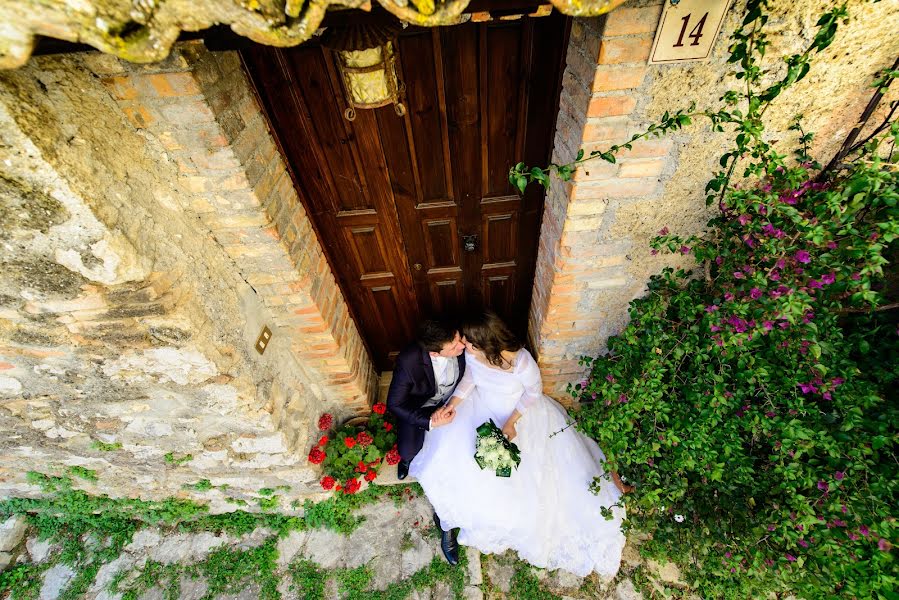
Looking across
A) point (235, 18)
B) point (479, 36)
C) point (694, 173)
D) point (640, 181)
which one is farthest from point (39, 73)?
point (694, 173)

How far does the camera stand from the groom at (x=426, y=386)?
2762mm

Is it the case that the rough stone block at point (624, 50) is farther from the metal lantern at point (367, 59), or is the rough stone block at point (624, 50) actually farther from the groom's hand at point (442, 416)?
the groom's hand at point (442, 416)

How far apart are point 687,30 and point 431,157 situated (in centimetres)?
129

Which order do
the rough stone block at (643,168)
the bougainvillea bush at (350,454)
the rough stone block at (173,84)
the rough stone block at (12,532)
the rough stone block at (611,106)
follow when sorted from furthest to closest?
1. the rough stone block at (12,532)
2. the bougainvillea bush at (350,454)
3. the rough stone block at (643,168)
4. the rough stone block at (611,106)
5. the rough stone block at (173,84)

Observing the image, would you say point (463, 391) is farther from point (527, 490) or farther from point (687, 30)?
point (687, 30)

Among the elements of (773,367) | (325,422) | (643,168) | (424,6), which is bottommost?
(325,422)

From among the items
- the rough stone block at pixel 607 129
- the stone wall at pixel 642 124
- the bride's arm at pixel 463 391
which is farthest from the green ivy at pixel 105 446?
the rough stone block at pixel 607 129

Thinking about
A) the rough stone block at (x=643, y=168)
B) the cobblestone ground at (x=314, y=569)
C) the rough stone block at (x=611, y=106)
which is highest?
the rough stone block at (x=611, y=106)

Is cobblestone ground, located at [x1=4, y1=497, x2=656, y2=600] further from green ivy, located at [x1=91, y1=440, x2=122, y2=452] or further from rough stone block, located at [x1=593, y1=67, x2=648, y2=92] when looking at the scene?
rough stone block, located at [x1=593, y1=67, x2=648, y2=92]

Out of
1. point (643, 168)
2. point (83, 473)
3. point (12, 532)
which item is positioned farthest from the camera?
point (12, 532)

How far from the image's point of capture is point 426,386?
2969mm

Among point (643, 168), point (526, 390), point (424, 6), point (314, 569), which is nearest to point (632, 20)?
point (643, 168)

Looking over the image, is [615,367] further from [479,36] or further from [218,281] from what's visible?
[218,281]

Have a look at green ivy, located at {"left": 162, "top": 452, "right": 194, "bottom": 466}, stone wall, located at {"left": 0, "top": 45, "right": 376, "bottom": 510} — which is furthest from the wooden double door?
green ivy, located at {"left": 162, "top": 452, "right": 194, "bottom": 466}
